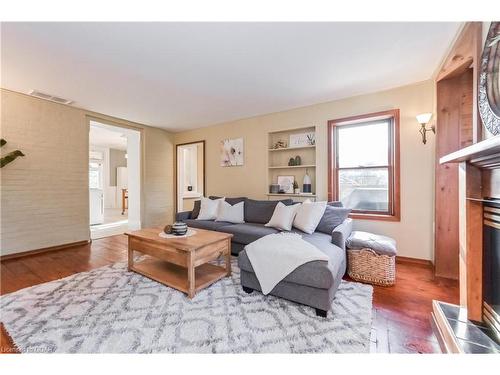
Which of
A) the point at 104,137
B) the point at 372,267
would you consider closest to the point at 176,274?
the point at 372,267

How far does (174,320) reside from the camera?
1606mm

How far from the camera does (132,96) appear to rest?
10.5 feet

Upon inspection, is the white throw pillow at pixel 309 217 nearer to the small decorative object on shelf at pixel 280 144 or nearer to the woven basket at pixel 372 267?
the woven basket at pixel 372 267

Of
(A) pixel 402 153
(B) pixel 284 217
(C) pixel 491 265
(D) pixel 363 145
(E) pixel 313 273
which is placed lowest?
(E) pixel 313 273

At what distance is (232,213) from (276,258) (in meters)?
1.82

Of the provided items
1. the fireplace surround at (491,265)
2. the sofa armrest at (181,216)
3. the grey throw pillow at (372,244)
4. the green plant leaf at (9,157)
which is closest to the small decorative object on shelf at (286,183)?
the grey throw pillow at (372,244)

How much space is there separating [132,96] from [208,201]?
2.03m

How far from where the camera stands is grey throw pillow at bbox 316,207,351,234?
264 cm

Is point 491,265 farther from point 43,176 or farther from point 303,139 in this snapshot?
point 43,176

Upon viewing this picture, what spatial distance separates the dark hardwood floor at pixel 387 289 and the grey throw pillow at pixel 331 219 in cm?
77

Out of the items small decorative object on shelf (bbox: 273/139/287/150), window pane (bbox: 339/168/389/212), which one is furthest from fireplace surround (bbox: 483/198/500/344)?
small decorative object on shelf (bbox: 273/139/287/150)

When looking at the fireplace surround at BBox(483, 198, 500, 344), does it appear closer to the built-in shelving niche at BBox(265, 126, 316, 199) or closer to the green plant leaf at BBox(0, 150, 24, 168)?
the built-in shelving niche at BBox(265, 126, 316, 199)

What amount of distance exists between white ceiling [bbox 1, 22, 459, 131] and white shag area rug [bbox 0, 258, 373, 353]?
2.33 metres

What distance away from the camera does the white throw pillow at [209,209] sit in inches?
146
